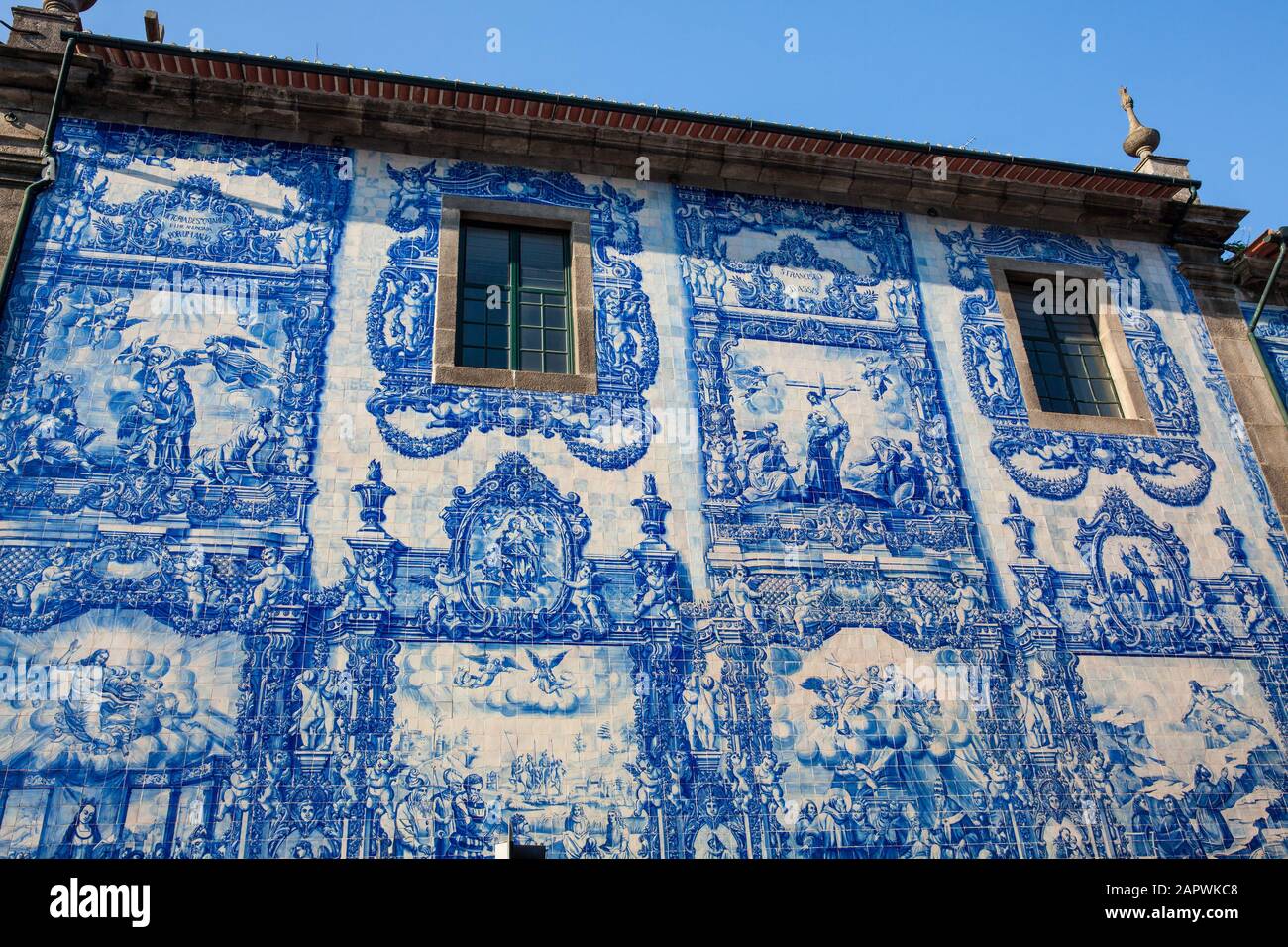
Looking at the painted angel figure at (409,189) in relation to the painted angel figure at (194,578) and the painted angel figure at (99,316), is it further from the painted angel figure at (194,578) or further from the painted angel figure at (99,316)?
the painted angel figure at (194,578)

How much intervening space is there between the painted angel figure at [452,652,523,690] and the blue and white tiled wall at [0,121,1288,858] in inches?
0.8

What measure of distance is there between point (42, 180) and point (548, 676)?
15.3ft

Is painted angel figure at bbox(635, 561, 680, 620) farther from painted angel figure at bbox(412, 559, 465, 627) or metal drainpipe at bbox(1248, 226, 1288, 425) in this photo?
metal drainpipe at bbox(1248, 226, 1288, 425)

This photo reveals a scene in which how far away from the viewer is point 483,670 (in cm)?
605

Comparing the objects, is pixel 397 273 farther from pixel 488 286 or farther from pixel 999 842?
pixel 999 842

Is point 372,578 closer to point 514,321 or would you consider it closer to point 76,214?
point 514,321

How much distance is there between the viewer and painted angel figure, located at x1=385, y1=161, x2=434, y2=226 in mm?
7504

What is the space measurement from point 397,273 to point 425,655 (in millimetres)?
2748

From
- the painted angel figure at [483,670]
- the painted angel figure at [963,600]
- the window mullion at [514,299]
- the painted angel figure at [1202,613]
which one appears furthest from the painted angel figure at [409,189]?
the painted angel figure at [1202,613]

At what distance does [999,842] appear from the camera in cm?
621

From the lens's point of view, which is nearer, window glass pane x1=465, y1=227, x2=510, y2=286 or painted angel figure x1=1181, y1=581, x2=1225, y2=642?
painted angel figure x1=1181, y1=581, x2=1225, y2=642

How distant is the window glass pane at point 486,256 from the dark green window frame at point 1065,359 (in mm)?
4069

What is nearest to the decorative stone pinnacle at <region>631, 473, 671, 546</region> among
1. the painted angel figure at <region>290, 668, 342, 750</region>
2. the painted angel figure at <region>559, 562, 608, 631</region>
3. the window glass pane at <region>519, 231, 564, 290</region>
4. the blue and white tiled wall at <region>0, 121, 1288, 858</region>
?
the blue and white tiled wall at <region>0, 121, 1288, 858</region>

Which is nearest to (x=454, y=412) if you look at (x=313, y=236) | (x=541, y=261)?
(x=541, y=261)
